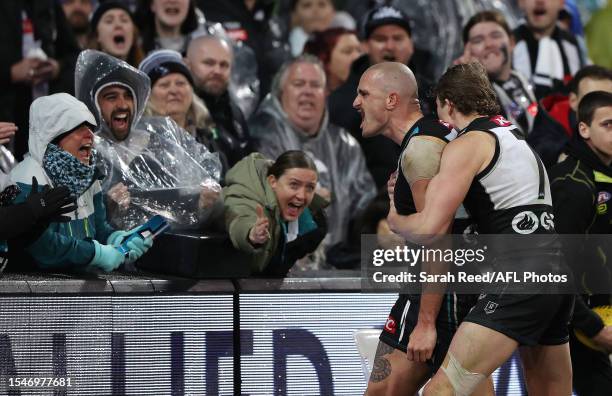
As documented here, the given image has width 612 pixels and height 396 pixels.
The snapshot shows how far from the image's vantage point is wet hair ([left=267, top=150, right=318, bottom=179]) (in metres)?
8.36

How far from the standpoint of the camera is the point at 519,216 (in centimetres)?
653

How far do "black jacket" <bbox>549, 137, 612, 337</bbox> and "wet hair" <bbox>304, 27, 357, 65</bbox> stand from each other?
3.95m

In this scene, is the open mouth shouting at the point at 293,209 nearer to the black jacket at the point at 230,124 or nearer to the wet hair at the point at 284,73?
the black jacket at the point at 230,124

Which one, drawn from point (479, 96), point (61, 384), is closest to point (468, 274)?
point (479, 96)

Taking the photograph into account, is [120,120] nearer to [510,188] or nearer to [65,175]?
[65,175]

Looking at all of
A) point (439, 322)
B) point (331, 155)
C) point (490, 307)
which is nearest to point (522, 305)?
point (490, 307)

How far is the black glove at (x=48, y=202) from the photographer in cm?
717

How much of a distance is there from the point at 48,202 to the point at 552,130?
4582 mm

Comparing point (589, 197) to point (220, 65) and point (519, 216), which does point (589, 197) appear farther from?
point (220, 65)

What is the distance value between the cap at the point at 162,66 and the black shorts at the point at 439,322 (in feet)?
10.3

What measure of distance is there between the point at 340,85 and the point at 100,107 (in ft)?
11.4

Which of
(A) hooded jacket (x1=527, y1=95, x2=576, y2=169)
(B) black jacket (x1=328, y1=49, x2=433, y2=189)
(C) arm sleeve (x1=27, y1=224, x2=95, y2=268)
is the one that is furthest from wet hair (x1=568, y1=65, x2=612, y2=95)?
(C) arm sleeve (x1=27, y1=224, x2=95, y2=268)

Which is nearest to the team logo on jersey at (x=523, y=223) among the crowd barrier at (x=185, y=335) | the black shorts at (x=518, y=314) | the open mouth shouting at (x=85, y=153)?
the black shorts at (x=518, y=314)

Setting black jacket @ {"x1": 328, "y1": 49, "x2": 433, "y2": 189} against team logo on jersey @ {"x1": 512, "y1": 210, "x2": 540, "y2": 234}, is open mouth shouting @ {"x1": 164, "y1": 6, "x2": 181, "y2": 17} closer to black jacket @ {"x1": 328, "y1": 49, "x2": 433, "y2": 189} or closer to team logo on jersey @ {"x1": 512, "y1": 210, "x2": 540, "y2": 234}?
black jacket @ {"x1": 328, "y1": 49, "x2": 433, "y2": 189}
